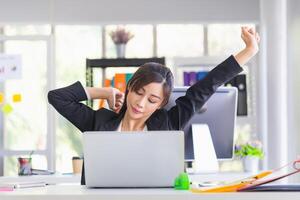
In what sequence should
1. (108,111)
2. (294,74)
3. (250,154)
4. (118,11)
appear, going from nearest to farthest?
(108,111) < (250,154) < (294,74) < (118,11)

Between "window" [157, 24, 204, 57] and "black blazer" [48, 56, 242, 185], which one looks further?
"window" [157, 24, 204, 57]

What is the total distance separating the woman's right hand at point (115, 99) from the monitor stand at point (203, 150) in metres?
0.82

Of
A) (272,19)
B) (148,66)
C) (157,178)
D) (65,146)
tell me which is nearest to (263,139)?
(272,19)

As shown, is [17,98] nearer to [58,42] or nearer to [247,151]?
[58,42]

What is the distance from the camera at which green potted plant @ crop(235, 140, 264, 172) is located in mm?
5141

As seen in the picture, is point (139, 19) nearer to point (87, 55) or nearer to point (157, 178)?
point (87, 55)

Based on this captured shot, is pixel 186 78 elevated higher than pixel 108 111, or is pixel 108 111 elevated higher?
pixel 186 78

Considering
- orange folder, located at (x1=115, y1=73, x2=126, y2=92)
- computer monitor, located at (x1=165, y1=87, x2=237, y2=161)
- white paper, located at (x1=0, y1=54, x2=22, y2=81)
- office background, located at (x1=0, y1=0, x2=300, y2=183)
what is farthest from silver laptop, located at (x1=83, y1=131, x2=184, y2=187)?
white paper, located at (x1=0, y1=54, x2=22, y2=81)

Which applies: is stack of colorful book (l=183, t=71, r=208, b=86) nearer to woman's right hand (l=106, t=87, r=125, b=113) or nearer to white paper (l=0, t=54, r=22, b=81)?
white paper (l=0, t=54, r=22, b=81)

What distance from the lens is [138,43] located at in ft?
26.0

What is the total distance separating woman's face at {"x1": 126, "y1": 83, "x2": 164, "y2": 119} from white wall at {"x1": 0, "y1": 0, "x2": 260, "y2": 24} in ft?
13.5

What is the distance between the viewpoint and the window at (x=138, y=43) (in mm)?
7855

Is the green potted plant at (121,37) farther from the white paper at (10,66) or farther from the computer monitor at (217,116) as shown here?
the computer monitor at (217,116)

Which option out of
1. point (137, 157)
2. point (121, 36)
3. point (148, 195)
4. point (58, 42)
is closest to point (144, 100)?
point (137, 157)
